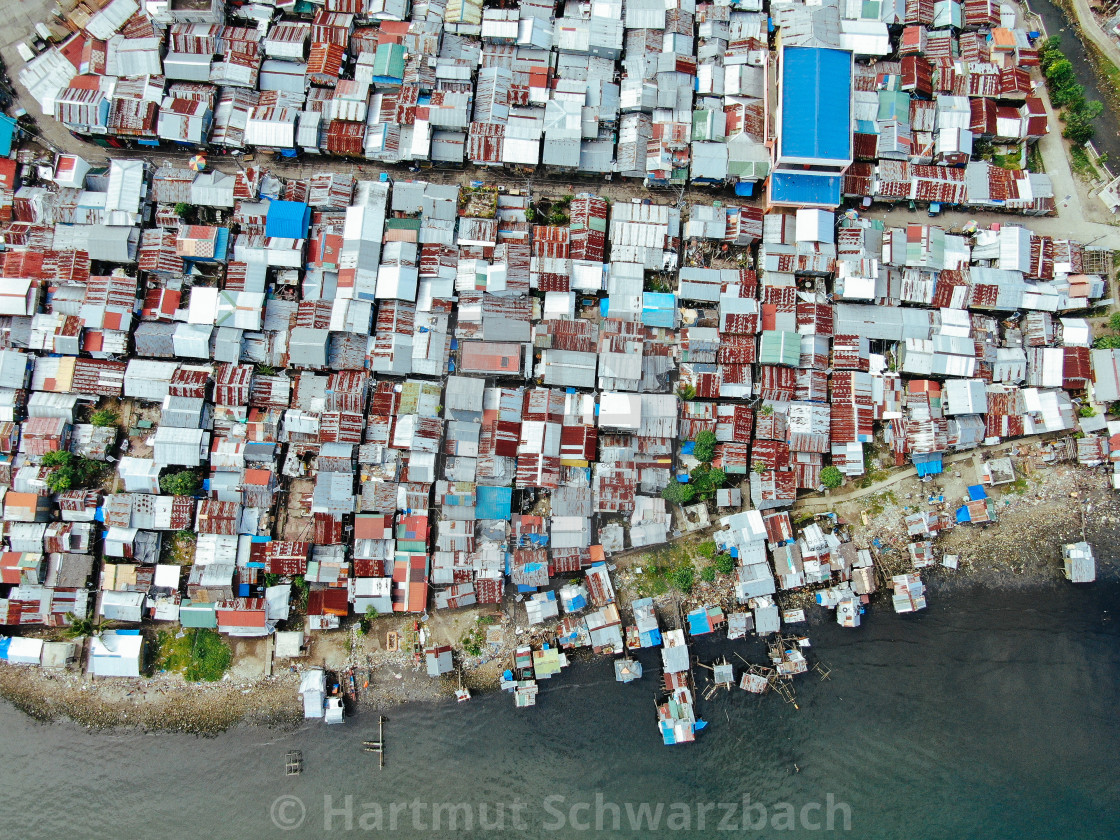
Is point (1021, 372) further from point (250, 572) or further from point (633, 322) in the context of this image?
point (250, 572)

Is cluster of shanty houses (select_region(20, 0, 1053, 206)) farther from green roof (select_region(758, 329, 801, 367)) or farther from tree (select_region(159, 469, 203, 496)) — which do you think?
tree (select_region(159, 469, 203, 496))

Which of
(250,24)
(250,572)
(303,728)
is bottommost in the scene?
(303,728)

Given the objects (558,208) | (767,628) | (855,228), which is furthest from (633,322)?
(767,628)

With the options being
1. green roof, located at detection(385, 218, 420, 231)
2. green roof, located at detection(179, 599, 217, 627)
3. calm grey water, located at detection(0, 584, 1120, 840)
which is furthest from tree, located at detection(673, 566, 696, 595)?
green roof, located at detection(179, 599, 217, 627)

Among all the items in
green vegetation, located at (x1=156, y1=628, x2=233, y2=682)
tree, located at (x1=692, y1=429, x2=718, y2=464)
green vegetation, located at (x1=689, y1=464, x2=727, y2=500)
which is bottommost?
green vegetation, located at (x1=156, y1=628, x2=233, y2=682)

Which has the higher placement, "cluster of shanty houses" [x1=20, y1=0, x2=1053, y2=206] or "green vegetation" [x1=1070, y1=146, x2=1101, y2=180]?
"cluster of shanty houses" [x1=20, y1=0, x2=1053, y2=206]

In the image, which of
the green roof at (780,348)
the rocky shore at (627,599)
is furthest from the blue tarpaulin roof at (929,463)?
the green roof at (780,348)

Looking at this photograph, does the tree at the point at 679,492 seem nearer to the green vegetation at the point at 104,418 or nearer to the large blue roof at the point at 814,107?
the large blue roof at the point at 814,107

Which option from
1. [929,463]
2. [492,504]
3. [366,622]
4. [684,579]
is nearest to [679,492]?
[684,579]
